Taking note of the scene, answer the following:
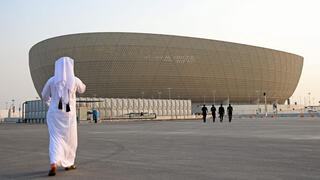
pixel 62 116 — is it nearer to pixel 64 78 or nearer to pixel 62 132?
pixel 62 132

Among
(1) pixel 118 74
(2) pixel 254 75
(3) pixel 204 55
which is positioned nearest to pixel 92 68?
(1) pixel 118 74

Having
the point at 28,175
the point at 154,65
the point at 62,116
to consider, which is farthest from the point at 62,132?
the point at 154,65

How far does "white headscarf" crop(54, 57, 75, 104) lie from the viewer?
5707mm

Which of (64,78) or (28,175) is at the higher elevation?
(64,78)

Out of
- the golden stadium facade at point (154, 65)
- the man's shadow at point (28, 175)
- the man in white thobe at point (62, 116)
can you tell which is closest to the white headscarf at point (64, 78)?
the man in white thobe at point (62, 116)

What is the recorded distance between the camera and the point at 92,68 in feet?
290

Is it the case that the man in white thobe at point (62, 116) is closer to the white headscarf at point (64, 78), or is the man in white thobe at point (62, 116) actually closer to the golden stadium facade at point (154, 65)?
the white headscarf at point (64, 78)

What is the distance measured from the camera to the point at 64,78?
5.75 m

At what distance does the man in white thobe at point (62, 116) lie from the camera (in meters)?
5.38

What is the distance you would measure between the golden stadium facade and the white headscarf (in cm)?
8226

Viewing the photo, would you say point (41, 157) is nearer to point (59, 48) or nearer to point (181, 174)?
point (181, 174)

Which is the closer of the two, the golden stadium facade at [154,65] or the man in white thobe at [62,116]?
the man in white thobe at [62,116]

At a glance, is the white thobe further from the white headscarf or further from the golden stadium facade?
the golden stadium facade

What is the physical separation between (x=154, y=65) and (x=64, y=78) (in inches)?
3279
